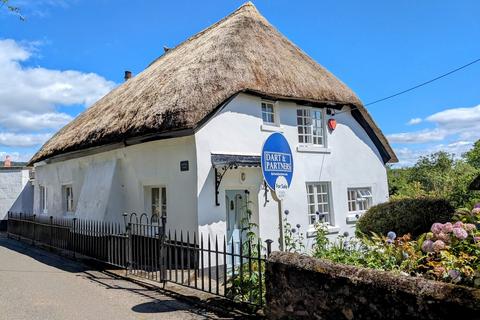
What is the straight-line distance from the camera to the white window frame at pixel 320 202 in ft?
44.2

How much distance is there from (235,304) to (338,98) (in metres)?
9.43

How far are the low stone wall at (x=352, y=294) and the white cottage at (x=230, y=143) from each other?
5.08 meters

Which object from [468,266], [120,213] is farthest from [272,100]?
[468,266]

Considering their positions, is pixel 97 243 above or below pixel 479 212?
below

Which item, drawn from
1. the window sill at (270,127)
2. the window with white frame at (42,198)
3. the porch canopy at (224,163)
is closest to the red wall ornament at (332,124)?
the window sill at (270,127)

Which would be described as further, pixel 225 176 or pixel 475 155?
pixel 475 155

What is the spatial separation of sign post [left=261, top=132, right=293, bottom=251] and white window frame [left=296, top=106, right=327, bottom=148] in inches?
277

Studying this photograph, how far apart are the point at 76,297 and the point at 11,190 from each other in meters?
19.3

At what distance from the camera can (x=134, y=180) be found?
492 inches

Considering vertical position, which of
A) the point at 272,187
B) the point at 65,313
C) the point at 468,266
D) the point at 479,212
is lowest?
the point at 65,313

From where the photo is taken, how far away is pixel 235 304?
6445 mm

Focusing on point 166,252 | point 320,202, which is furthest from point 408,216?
point 166,252

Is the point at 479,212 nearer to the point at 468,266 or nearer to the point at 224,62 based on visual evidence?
the point at 468,266

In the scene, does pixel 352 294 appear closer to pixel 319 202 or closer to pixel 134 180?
pixel 134 180
